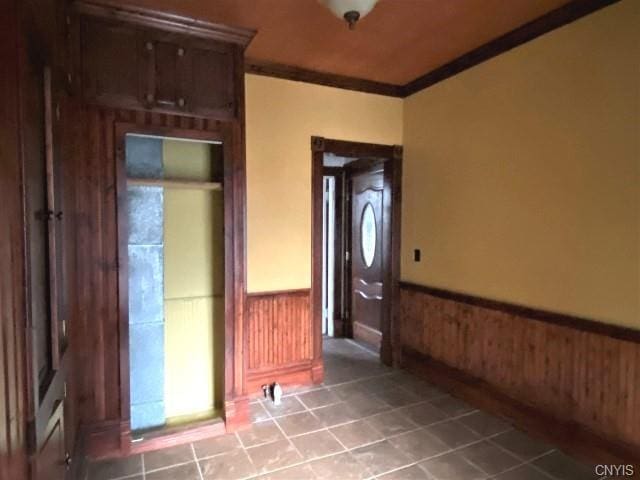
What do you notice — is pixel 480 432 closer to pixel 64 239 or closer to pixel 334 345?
pixel 334 345

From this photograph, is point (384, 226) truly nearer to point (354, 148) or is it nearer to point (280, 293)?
point (354, 148)

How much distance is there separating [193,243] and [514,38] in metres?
2.74

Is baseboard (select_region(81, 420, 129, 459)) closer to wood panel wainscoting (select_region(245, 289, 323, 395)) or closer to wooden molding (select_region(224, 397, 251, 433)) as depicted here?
wooden molding (select_region(224, 397, 251, 433))

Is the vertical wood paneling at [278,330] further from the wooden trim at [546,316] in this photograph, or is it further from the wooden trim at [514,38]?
the wooden trim at [514,38]

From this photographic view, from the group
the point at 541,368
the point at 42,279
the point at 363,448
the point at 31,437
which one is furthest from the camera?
the point at 541,368

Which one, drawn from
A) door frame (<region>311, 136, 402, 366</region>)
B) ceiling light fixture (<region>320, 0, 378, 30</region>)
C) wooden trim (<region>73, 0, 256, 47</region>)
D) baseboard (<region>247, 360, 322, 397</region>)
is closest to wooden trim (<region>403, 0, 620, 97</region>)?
door frame (<region>311, 136, 402, 366</region>)

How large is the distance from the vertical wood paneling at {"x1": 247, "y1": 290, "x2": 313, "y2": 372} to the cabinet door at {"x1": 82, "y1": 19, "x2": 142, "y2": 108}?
1.76 metres

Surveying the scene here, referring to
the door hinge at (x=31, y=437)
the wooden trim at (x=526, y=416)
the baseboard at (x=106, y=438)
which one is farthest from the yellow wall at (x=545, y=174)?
the door hinge at (x=31, y=437)

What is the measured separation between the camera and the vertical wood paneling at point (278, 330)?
339 centimetres

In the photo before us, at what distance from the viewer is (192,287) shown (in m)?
2.96

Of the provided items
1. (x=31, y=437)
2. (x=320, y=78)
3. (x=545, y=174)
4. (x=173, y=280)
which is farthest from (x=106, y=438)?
(x=545, y=174)

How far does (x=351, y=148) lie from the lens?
12.3 feet

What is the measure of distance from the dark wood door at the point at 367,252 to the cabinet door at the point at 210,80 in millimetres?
2033

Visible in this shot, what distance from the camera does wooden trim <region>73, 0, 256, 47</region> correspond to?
2.37m
